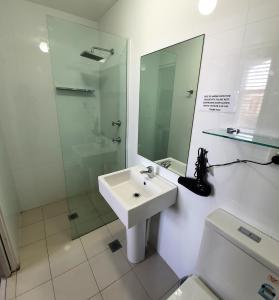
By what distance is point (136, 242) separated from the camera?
1.50m

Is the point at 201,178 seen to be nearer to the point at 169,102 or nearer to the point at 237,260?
A: the point at 237,260

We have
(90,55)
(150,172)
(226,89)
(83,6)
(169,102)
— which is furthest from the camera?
(90,55)

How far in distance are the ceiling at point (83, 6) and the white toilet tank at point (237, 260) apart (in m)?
2.30

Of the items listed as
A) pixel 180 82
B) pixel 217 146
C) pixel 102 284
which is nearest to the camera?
pixel 217 146

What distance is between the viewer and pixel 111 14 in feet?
5.99

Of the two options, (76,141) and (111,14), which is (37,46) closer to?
(111,14)

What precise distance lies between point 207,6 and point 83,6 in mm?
1556

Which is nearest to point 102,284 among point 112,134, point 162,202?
point 162,202

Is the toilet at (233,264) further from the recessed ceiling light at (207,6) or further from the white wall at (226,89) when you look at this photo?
the recessed ceiling light at (207,6)

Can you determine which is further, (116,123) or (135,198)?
(116,123)

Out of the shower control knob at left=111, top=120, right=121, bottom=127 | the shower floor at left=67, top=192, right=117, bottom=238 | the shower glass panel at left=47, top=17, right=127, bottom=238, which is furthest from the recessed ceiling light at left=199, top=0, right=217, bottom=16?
the shower floor at left=67, top=192, right=117, bottom=238

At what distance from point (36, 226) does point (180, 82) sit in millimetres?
2329

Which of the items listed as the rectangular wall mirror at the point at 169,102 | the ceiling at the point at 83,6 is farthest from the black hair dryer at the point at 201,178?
the ceiling at the point at 83,6

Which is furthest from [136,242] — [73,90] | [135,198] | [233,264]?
[73,90]
